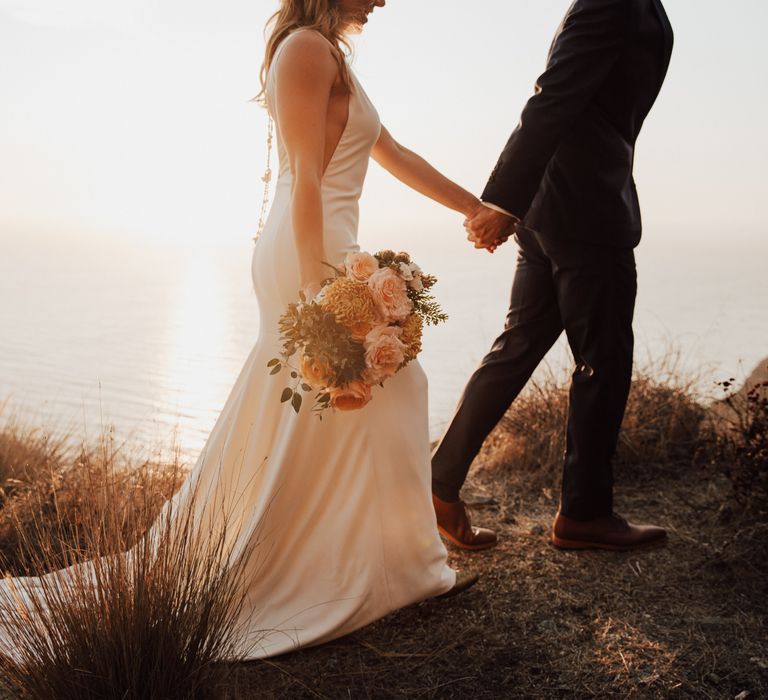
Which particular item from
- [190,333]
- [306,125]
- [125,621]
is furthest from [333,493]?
[190,333]

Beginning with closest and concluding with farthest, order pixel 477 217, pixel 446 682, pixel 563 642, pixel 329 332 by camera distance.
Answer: pixel 329 332 → pixel 446 682 → pixel 563 642 → pixel 477 217

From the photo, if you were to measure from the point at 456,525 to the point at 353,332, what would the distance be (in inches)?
54.5

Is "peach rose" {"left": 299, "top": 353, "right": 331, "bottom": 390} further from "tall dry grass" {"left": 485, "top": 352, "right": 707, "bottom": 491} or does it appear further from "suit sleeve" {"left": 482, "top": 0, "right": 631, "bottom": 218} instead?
"tall dry grass" {"left": 485, "top": 352, "right": 707, "bottom": 491}

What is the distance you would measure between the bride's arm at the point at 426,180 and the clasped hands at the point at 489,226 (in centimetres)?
6

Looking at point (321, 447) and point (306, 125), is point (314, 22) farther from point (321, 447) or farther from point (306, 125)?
point (321, 447)

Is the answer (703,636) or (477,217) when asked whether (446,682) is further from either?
(477,217)

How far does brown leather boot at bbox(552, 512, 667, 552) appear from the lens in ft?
10.8

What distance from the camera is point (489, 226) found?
3.12 metres

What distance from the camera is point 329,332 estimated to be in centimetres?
226

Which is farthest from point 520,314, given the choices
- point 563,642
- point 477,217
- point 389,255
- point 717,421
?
point 717,421

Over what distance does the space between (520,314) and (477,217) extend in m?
0.51

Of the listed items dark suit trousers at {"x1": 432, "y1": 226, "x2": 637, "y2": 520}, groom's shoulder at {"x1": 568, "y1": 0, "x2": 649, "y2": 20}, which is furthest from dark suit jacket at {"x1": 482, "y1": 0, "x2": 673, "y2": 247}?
dark suit trousers at {"x1": 432, "y1": 226, "x2": 637, "y2": 520}

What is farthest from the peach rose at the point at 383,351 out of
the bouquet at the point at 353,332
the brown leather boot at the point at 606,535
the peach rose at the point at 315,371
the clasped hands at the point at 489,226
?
→ the brown leather boot at the point at 606,535

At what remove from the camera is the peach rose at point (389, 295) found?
2.30 m
